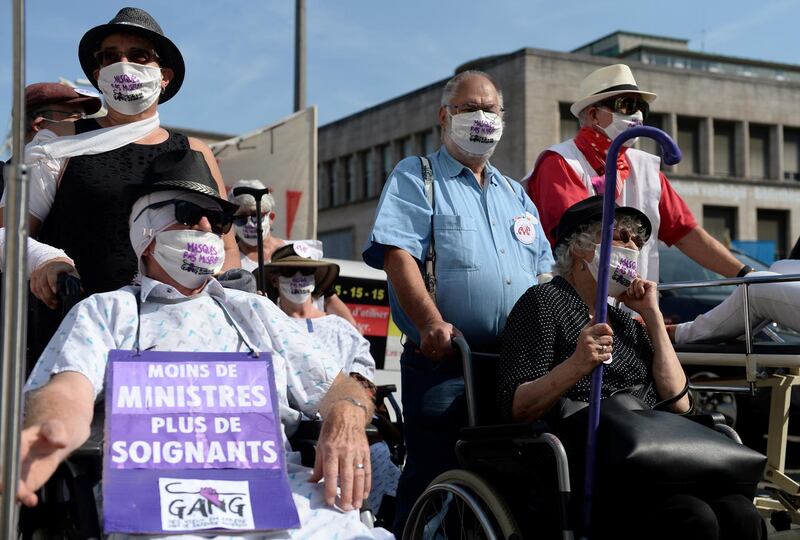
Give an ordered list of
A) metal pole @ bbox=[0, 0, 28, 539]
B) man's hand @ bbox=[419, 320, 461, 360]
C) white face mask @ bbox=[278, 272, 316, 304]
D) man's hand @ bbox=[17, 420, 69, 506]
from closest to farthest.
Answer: metal pole @ bbox=[0, 0, 28, 539] → man's hand @ bbox=[17, 420, 69, 506] → man's hand @ bbox=[419, 320, 461, 360] → white face mask @ bbox=[278, 272, 316, 304]

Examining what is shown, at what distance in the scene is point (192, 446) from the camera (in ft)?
10.5

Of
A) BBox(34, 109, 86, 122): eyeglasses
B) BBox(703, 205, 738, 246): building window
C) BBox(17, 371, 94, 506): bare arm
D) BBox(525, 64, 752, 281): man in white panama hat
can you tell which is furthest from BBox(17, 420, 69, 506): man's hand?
BBox(703, 205, 738, 246): building window

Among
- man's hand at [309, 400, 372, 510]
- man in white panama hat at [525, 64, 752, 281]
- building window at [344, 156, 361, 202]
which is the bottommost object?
man's hand at [309, 400, 372, 510]

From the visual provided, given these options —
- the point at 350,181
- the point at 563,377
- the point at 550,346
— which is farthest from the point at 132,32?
the point at 350,181

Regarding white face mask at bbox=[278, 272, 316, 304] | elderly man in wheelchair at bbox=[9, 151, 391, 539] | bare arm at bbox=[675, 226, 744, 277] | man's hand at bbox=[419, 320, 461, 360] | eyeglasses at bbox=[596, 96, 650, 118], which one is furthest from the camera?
white face mask at bbox=[278, 272, 316, 304]

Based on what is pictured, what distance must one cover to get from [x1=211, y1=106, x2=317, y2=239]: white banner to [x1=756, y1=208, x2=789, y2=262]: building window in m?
33.3

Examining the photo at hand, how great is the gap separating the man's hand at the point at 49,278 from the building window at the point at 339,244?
145 feet

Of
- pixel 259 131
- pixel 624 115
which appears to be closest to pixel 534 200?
pixel 624 115

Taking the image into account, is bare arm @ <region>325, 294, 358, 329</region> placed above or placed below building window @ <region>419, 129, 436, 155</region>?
below

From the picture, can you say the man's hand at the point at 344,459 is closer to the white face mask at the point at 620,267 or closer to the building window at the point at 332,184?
the white face mask at the point at 620,267

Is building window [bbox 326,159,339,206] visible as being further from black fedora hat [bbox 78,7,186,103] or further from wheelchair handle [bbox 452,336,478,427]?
wheelchair handle [bbox 452,336,478,427]

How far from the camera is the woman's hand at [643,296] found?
13.8 ft

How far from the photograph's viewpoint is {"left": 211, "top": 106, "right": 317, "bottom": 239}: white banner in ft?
37.8

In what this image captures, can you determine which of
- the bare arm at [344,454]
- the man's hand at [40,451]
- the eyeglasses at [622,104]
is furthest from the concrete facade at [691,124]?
the man's hand at [40,451]
